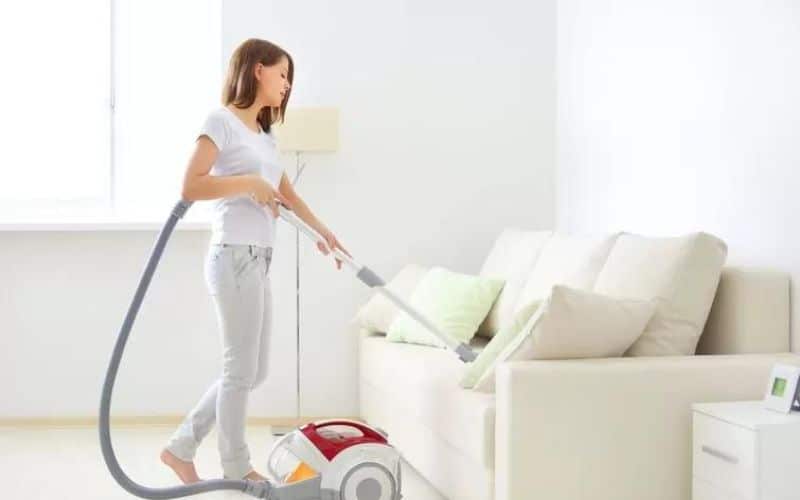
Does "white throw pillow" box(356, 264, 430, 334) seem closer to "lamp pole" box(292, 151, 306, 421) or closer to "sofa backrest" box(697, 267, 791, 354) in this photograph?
"lamp pole" box(292, 151, 306, 421)

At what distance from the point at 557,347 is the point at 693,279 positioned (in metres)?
0.53

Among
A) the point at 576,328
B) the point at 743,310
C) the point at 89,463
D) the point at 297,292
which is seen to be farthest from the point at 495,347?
the point at 297,292

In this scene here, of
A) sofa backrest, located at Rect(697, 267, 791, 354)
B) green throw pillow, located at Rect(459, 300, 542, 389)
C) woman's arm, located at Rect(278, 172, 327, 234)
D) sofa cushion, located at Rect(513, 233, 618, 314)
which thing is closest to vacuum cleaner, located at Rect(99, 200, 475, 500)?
green throw pillow, located at Rect(459, 300, 542, 389)

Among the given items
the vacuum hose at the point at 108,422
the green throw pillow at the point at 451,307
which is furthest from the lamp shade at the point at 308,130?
the vacuum hose at the point at 108,422

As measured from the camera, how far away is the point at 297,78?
5.38 meters

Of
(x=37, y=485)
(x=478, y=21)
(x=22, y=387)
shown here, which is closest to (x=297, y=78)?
(x=478, y=21)

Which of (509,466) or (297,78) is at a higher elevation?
(297,78)

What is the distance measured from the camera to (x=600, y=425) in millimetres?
3057

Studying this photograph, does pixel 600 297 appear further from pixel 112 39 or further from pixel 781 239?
pixel 112 39

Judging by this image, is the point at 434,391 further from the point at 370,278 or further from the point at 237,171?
the point at 237,171

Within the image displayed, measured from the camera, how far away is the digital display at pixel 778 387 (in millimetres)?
2885

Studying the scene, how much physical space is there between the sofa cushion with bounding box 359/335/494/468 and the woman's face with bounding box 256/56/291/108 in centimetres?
99

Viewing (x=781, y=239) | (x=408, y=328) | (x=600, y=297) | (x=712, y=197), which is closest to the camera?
(x=600, y=297)

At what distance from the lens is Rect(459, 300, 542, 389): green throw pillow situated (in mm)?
3332
